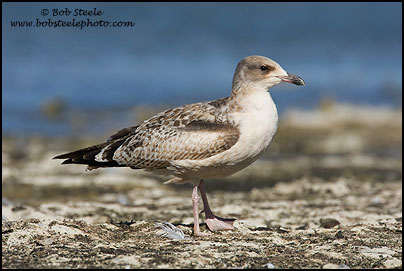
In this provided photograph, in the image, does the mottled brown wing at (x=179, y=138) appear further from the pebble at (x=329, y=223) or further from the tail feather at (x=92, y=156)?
the pebble at (x=329, y=223)

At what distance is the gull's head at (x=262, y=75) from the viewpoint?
6.36 metres

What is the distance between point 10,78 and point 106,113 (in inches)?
191

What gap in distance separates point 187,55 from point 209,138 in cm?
1934

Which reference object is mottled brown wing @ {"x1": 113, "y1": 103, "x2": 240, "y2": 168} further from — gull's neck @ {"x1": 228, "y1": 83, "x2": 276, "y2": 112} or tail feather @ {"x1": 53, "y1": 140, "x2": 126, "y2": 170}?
gull's neck @ {"x1": 228, "y1": 83, "x2": 276, "y2": 112}

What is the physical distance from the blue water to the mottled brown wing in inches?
327

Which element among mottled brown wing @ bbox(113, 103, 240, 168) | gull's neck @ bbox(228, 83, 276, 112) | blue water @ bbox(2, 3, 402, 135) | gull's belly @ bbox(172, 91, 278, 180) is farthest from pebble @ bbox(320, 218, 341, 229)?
blue water @ bbox(2, 3, 402, 135)

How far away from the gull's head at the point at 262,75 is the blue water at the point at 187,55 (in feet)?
28.9

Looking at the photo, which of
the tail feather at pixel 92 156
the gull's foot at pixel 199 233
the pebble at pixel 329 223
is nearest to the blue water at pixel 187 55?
the tail feather at pixel 92 156

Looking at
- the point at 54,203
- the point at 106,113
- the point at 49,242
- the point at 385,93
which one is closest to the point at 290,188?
the point at 54,203

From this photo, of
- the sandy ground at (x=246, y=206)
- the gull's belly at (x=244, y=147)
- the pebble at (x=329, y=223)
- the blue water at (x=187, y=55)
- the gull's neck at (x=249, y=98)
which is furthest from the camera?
the blue water at (x=187, y=55)

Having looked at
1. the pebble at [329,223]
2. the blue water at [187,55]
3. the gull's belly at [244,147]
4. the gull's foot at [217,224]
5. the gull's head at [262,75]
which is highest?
the blue water at [187,55]

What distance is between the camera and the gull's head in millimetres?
6355

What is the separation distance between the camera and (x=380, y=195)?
891 centimetres

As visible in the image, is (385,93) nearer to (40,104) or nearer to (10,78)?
(40,104)
